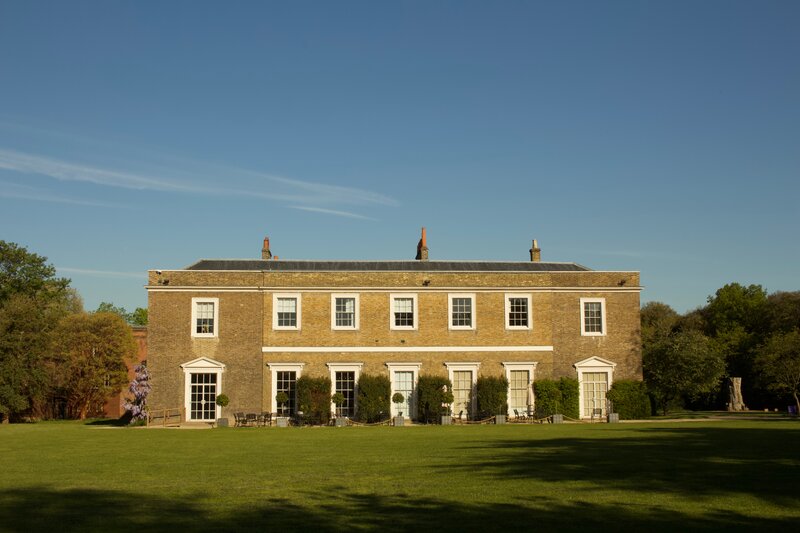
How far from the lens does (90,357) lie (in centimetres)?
5359

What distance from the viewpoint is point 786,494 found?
40.7 ft

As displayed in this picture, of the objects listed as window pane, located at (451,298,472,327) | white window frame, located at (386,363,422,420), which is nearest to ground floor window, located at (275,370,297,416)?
white window frame, located at (386,363,422,420)

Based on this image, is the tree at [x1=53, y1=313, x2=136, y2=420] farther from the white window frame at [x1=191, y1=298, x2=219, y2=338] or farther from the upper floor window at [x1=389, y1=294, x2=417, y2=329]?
the upper floor window at [x1=389, y1=294, x2=417, y2=329]

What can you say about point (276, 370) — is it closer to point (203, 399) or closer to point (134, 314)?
point (203, 399)

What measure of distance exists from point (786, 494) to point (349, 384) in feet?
93.5

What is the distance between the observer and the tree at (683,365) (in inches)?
1791

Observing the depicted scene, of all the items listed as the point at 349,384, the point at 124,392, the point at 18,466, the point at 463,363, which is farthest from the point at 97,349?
the point at 18,466

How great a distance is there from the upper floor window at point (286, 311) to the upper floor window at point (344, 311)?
1.72m

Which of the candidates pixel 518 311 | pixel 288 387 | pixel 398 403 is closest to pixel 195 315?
pixel 288 387

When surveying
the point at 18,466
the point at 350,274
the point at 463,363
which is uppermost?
the point at 350,274

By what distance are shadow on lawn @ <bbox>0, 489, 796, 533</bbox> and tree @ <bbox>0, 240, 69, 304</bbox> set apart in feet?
158

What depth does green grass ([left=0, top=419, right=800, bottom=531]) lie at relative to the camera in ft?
35.2

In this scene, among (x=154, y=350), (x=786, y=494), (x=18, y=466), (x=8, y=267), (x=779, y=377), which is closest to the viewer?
(x=786, y=494)

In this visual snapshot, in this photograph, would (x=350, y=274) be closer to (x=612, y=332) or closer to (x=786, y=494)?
(x=612, y=332)
